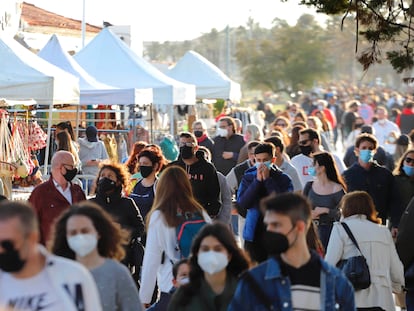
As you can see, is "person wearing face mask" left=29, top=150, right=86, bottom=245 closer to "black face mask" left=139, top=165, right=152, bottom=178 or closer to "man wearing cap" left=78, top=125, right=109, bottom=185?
"black face mask" left=139, top=165, right=152, bottom=178

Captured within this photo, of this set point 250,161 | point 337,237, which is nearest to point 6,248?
point 337,237

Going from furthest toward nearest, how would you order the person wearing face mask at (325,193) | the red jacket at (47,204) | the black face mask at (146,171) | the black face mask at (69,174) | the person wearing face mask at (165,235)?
the black face mask at (146,171) < the person wearing face mask at (325,193) < the black face mask at (69,174) < the red jacket at (47,204) < the person wearing face mask at (165,235)

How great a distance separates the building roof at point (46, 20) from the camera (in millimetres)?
45469

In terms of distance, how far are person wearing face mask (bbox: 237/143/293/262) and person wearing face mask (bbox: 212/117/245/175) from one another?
689cm

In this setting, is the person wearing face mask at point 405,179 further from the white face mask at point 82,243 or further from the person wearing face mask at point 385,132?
the person wearing face mask at point 385,132

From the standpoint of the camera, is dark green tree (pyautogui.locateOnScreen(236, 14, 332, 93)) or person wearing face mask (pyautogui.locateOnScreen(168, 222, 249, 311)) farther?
dark green tree (pyautogui.locateOnScreen(236, 14, 332, 93))

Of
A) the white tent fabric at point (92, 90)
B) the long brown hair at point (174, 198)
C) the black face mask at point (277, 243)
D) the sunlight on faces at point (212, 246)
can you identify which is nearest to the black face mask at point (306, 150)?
the long brown hair at point (174, 198)

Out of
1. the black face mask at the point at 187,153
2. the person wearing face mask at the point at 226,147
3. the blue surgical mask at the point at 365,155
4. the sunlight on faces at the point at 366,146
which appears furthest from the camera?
the person wearing face mask at the point at 226,147

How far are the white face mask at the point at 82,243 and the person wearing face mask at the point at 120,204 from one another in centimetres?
321

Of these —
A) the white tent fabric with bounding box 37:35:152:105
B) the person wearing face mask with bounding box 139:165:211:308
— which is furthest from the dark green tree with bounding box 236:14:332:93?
the person wearing face mask with bounding box 139:165:211:308

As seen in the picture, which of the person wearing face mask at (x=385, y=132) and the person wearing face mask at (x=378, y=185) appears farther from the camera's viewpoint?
the person wearing face mask at (x=385, y=132)

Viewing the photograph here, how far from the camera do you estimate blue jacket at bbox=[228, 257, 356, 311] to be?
5.88 metres

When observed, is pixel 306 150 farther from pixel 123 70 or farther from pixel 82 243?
pixel 123 70

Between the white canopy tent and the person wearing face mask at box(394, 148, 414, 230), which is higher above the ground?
the white canopy tent
